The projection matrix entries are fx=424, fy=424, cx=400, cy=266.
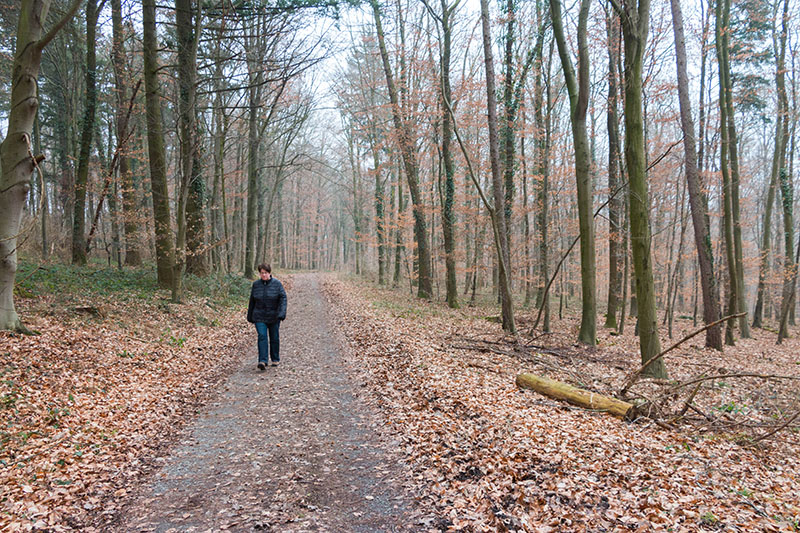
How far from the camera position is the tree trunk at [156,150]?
41.4ft

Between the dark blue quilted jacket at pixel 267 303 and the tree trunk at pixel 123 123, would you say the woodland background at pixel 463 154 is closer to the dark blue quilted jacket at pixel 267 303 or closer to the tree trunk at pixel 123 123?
the tree trunk at pixel 123 123

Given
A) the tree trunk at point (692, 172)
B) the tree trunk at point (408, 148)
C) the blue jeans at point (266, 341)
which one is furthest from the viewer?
the tree trunk at point (408, 148)

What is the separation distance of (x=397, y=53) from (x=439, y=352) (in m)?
15.2

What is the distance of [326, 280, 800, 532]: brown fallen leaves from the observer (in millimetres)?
3650

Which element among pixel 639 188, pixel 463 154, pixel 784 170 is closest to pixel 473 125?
pixel 463 154

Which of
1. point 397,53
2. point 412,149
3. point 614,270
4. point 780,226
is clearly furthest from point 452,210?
point 780,226

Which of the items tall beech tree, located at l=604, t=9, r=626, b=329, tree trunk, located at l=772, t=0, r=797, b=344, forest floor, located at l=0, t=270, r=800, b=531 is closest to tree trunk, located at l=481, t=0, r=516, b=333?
forest floor, located at l=0, t=270, r=800, b=531

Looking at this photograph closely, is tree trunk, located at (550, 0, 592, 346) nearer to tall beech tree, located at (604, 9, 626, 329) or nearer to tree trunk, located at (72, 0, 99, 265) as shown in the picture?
tall beech tree, located at (604, 9, 626, 329)

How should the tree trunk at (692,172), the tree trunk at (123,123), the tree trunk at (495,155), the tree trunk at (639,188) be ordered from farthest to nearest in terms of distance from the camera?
the tree trunk at (123,123) → the tree trunk at (692,172) → the tree trunk at (495,155) → the tree trunk at (639,188)

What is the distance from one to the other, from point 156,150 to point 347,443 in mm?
11949

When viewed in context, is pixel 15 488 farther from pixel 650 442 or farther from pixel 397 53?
pixel 397 53

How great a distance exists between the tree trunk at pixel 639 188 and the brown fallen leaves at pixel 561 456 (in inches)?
37.6

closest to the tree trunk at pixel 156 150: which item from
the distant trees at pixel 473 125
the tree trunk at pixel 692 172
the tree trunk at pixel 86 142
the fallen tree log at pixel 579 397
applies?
the distant trees at pixel 473 125

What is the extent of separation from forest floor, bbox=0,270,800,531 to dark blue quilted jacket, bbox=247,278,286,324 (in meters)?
1.09
